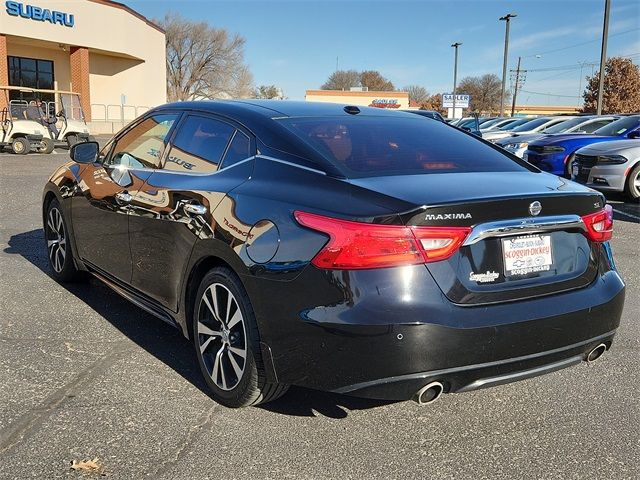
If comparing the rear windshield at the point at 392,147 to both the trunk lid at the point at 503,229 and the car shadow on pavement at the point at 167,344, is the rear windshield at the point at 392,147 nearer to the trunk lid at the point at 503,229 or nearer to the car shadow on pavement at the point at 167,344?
the trunk lid at the point at 503,229

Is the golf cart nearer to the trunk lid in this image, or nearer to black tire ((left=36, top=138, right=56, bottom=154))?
black tire ((left=36, top=138, right=56, bottom=154))

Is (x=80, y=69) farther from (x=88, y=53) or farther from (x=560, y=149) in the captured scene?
(x=560, y=149)

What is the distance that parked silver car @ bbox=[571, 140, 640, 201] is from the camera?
10.7 metres

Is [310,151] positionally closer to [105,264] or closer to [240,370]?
[240,370]

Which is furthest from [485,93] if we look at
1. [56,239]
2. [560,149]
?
[56,239]

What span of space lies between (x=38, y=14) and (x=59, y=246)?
104ft

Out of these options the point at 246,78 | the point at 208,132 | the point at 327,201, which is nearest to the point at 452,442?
the point at 327,201

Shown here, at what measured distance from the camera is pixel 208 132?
3.77 metres

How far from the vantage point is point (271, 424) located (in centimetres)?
311

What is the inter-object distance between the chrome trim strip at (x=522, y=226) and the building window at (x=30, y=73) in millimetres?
37730

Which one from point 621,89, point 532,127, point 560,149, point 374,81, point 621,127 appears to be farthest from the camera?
point 374,81

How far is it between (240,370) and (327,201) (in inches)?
39.1

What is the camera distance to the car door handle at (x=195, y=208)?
3.35 meters

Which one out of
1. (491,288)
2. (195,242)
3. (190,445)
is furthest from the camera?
(195,242)
